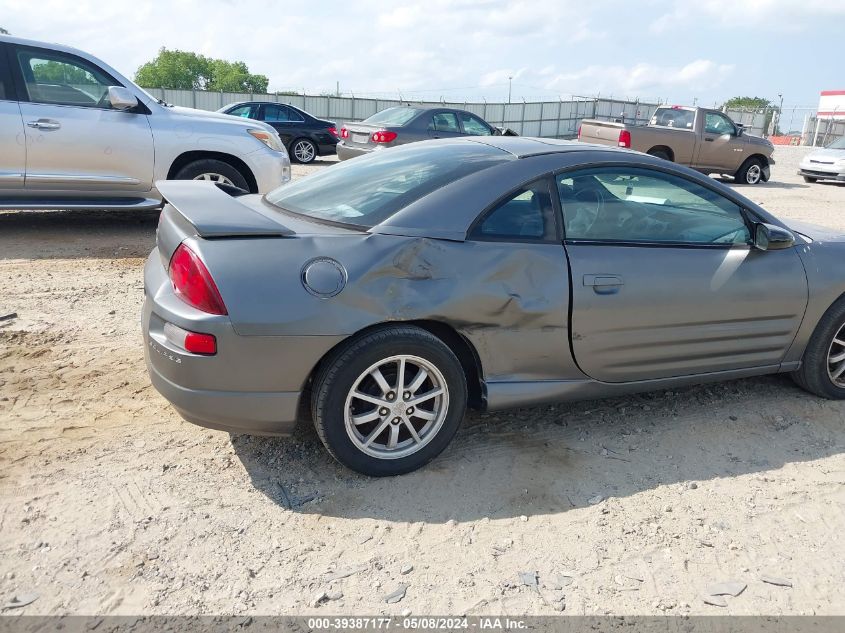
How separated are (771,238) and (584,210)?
1.12 metres

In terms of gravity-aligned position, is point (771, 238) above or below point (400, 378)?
above

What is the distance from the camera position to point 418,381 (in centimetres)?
310

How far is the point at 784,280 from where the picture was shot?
3.84m

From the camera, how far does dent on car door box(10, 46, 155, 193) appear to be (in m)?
6.75

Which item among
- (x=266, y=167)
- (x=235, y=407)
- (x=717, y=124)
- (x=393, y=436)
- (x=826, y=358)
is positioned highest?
(x=717, y=124)

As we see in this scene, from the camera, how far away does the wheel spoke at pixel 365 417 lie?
3.04 metres

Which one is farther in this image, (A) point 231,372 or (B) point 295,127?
(B) point 295,127

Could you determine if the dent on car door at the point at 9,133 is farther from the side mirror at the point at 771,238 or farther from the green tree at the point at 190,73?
the green tree at the point at 190,73

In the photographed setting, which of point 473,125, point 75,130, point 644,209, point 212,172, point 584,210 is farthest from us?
point 473,125

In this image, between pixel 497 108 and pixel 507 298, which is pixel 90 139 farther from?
pixel 497 108

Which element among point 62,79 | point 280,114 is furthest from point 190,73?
point 62,79

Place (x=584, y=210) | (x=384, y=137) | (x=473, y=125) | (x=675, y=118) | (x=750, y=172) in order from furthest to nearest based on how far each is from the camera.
Answer: (x=750, y=172), (x=675, y=118), (x=473, y=125), (x=384, y=137), (x=584, y=210)

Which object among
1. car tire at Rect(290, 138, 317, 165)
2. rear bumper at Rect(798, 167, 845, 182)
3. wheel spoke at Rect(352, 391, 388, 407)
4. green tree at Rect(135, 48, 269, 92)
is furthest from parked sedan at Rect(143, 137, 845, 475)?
green tree at Rect(135, 48, 269, 92)

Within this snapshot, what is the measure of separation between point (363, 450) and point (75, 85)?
5.80m
